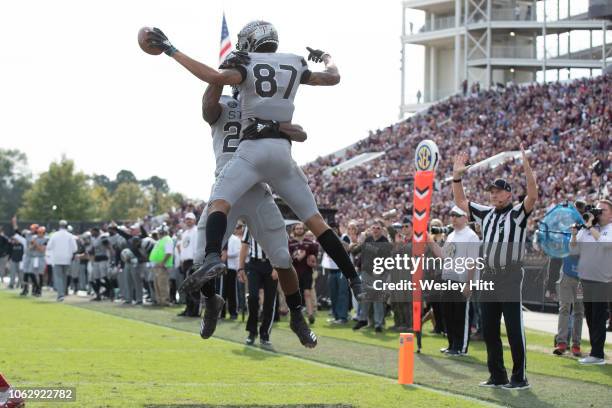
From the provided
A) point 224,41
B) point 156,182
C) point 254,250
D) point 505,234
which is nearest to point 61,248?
point 224,41

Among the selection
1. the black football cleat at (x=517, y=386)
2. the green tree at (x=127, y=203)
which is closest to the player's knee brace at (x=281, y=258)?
the black football cleat at (x=517, y=386)

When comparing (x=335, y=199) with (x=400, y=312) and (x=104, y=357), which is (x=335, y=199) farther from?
(x=104, y=357)

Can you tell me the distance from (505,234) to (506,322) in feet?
3.31

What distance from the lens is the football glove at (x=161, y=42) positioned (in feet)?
24.7

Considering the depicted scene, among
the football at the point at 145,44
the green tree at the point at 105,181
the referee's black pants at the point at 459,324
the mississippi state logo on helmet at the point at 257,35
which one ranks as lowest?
the referee's black pants at the point at 459,324

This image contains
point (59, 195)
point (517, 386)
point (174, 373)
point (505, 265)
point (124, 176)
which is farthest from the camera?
point (124, 176)

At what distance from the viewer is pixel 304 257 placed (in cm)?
1952

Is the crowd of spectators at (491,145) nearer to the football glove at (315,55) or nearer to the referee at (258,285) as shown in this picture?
the referee at (258,285)

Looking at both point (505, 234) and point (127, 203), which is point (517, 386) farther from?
point (127, 203)

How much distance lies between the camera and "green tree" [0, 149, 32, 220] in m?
127

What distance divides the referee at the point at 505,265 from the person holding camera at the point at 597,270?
263 centimetres

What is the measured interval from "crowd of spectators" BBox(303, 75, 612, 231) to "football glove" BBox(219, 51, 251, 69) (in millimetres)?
22268

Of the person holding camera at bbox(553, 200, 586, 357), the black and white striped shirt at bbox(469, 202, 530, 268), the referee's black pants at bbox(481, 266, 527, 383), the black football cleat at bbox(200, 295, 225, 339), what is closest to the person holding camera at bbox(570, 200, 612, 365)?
the person holding camera at bbox(553, 200, 586, 357)

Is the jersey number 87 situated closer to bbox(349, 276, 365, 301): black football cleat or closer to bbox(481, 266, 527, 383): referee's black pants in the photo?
bbox(349, 276, 365, 301): black football cleat
